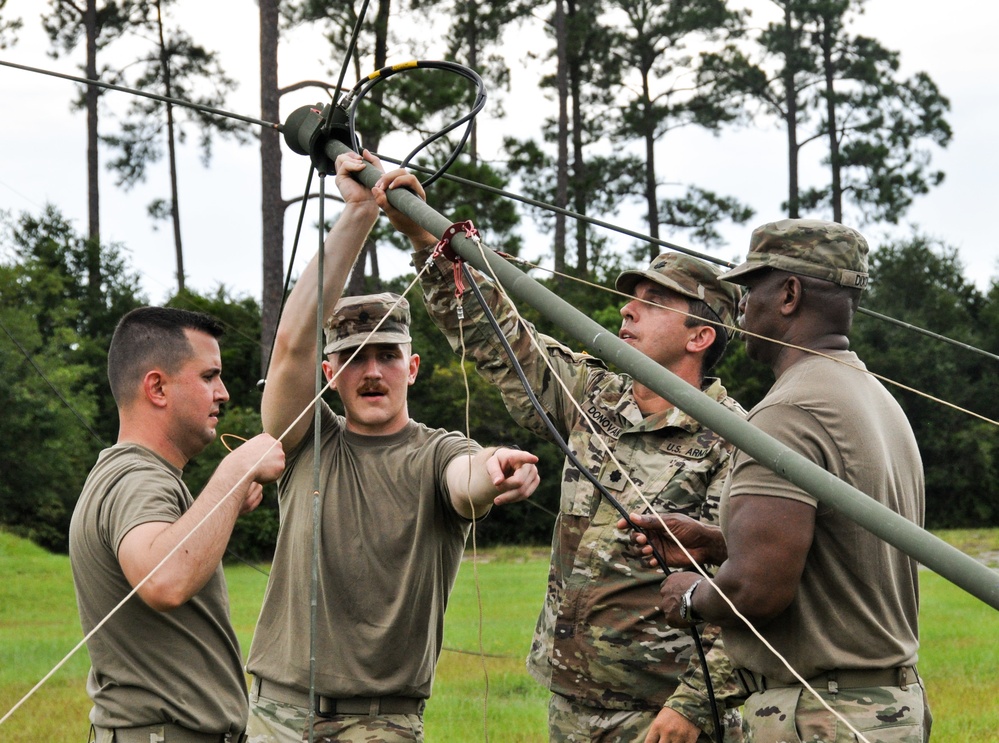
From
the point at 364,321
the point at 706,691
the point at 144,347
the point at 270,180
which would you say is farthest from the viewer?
the point at 270,180

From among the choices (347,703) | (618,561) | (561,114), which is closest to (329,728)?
(347,703)

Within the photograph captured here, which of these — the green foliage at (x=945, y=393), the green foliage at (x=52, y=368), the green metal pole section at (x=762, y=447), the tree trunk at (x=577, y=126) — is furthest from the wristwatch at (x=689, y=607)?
the tree trunk at (x=577, y=126)

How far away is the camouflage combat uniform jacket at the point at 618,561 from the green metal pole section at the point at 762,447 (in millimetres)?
1285

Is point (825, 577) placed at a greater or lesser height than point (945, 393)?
lesser

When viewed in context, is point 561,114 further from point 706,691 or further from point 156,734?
point 156,734

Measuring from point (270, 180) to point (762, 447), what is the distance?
47.0ft

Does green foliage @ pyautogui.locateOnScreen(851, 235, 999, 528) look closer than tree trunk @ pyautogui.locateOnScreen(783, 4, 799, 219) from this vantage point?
Yes

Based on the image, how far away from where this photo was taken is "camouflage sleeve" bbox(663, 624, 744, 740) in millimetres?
3605

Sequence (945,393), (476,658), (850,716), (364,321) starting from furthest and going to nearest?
1. (945,393)
2. (476,658)
3. (364,321)
4. (850,716)

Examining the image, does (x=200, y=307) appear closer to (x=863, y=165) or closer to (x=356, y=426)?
(x=863, y=165)

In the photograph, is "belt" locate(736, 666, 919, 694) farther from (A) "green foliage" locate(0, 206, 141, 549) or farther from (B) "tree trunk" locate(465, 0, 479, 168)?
(B) "tree trunk" locate(465, 0, 479, 168)

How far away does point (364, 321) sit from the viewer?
4285mm

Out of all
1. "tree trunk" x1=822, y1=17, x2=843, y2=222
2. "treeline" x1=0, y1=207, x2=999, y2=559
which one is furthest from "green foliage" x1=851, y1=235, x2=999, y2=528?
"tree trunk" x1=822, y1=17, x2=843, y2=222

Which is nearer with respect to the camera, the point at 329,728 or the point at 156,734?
the point at 156,734
